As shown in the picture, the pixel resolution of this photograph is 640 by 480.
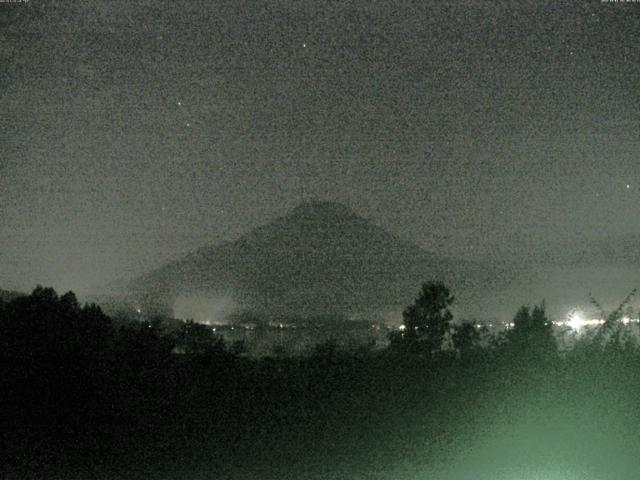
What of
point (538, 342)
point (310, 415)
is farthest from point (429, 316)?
point (310, 415)

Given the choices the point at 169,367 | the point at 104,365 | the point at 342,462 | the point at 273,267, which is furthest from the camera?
the point at 273,267

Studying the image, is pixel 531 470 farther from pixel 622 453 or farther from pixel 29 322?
pixel 29 322

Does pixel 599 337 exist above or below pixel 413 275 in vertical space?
below

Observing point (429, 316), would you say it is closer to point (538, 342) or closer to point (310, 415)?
point (538, 342)

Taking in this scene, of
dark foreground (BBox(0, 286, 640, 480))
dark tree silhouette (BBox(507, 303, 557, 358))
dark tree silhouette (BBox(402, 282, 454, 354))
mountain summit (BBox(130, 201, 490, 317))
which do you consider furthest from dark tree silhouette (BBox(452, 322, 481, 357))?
mountain summit (BBox(130, 201, 490, 317))

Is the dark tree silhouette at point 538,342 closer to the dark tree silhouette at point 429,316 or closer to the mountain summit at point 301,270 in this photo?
the dark tree silhouette at point 429,316

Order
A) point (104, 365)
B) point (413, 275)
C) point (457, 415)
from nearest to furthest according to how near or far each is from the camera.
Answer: point (457, 415)
point (104, 365)
point (413, 275)

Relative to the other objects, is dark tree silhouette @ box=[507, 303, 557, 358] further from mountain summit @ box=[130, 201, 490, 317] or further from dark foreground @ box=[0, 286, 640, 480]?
mountain summit @ box=[130, 201, 490, 317]

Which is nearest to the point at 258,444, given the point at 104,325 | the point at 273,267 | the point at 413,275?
the point at 104,325
